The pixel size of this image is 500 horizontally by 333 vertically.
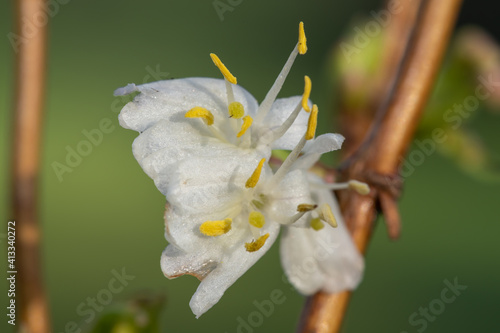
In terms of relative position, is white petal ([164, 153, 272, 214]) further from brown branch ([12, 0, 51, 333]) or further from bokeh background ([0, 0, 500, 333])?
bokeh background ([0, 0, 500, 333])

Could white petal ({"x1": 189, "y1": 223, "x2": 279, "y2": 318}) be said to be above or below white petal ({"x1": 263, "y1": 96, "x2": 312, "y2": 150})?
below

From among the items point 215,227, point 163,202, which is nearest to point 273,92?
point 215,227

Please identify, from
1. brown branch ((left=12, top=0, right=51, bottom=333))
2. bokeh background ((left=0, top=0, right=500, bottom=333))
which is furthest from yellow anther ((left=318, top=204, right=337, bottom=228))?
bokeh background ((left=0, top=0, right=500, bottom=333))

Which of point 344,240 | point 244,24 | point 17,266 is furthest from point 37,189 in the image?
point 244,24

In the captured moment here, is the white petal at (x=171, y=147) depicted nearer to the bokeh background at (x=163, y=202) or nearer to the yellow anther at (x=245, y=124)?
the yellow anther at (x=245, y=124)

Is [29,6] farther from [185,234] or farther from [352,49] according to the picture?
[352,49]

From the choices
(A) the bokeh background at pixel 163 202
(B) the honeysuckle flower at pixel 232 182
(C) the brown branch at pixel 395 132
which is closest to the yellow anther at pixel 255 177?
(B) the honeysuckle flower at pixel 232 182
